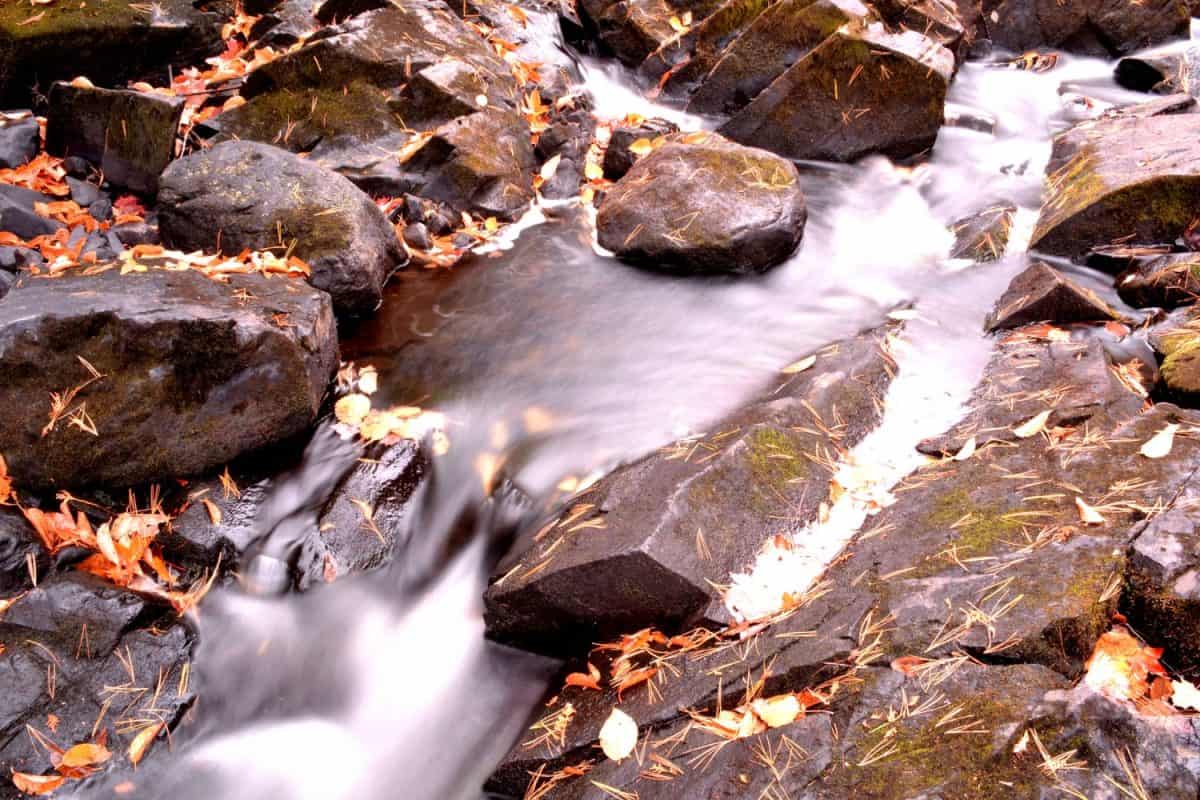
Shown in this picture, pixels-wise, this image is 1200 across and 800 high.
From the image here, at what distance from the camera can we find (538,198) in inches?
263

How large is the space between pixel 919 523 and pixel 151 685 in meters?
3.18

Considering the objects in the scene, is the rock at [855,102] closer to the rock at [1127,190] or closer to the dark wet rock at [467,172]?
the rock at [1127,190]

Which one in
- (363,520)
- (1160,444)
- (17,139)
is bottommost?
(363,520)

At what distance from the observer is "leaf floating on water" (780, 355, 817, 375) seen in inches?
186

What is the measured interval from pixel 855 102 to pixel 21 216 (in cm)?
658

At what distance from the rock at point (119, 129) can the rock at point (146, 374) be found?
195cm

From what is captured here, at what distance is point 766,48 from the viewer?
7852 millimetres

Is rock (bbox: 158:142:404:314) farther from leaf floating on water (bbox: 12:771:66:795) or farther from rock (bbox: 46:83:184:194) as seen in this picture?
leaf floating on water (bbox: 12:771:66:795)

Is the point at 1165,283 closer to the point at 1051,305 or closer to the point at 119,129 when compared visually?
the point at 1051,305

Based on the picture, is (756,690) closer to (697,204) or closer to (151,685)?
(151,685)

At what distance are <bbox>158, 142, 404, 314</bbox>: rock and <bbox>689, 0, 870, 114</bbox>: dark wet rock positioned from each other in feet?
14.7

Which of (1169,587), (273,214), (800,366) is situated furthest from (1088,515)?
(273,214)

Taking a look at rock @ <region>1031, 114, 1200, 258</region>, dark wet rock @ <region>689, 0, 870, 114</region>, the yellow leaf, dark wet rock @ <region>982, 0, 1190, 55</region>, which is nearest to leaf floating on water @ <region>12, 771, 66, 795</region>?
the yellow leaf

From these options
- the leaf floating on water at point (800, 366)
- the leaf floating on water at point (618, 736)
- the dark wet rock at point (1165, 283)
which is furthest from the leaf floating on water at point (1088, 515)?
the dark wet rock at point (1165, 283)
